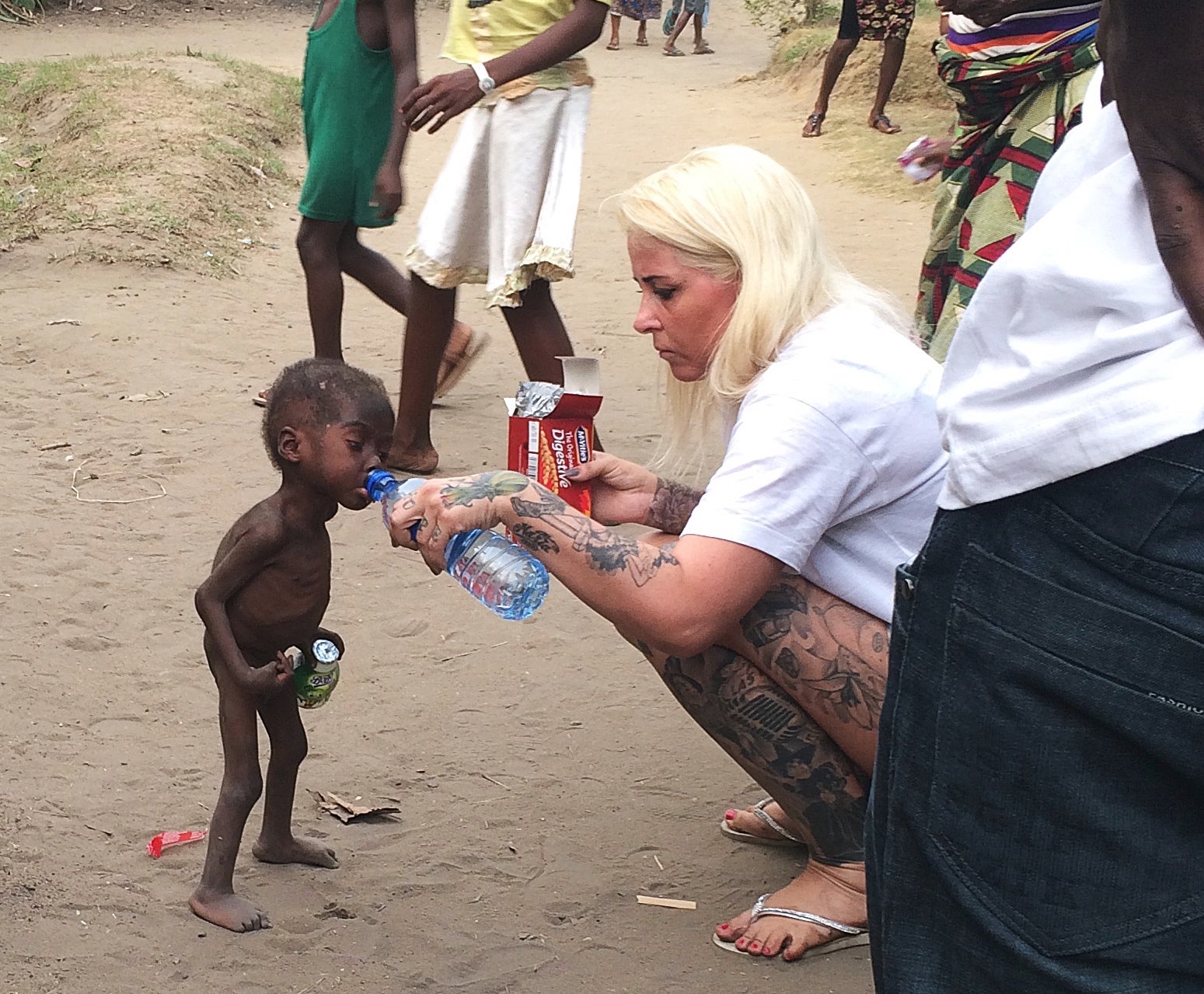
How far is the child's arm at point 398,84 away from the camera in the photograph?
14.3 feet

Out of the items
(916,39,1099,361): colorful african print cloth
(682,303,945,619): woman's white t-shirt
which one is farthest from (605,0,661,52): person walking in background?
(682,303,945,619): woman's white t-shirt

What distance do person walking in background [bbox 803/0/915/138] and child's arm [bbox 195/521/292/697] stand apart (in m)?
8.63

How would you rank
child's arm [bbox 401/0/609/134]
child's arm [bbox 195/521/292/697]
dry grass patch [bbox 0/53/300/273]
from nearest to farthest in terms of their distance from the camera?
child's arm [bbox 195/521/292/697] → child's arm [bbox 401/0/609/134] → dry grass patch [bbox 0/53/300/273]

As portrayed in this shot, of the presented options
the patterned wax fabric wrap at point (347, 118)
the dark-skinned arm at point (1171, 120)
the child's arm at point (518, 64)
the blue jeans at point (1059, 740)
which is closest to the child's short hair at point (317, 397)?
the blue jeans at point (1059, 740)

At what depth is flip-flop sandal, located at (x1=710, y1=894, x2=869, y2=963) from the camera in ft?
8.49

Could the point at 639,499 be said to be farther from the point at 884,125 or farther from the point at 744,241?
the point at 884,125

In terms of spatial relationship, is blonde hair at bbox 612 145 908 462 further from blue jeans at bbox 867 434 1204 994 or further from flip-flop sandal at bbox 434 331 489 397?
flip-flop sandal at bbox 434 331 489 397

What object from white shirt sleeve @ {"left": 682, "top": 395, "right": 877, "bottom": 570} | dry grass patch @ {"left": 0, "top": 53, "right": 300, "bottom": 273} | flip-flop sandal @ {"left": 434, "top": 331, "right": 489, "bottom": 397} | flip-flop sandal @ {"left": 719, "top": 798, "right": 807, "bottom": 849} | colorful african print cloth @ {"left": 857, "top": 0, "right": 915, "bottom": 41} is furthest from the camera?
colorful african print cloth @ {"left": 857, "top": 0, "right": 915, "bottom": 41}

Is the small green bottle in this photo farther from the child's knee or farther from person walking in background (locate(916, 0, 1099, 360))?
person walking in background (locate(916, 0, 1099, 360))

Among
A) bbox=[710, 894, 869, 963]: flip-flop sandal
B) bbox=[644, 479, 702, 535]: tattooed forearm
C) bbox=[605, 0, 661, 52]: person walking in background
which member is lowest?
bbox=[605, 0, 661, 52]: person walking in background

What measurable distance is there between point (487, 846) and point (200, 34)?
44.9 ft

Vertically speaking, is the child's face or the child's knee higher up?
the child's face

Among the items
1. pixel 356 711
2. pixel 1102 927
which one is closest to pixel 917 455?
pixel 1102 927

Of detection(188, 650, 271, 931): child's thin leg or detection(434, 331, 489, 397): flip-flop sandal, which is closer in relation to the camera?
detection(188, 650, 271, 931): child's thin leg
